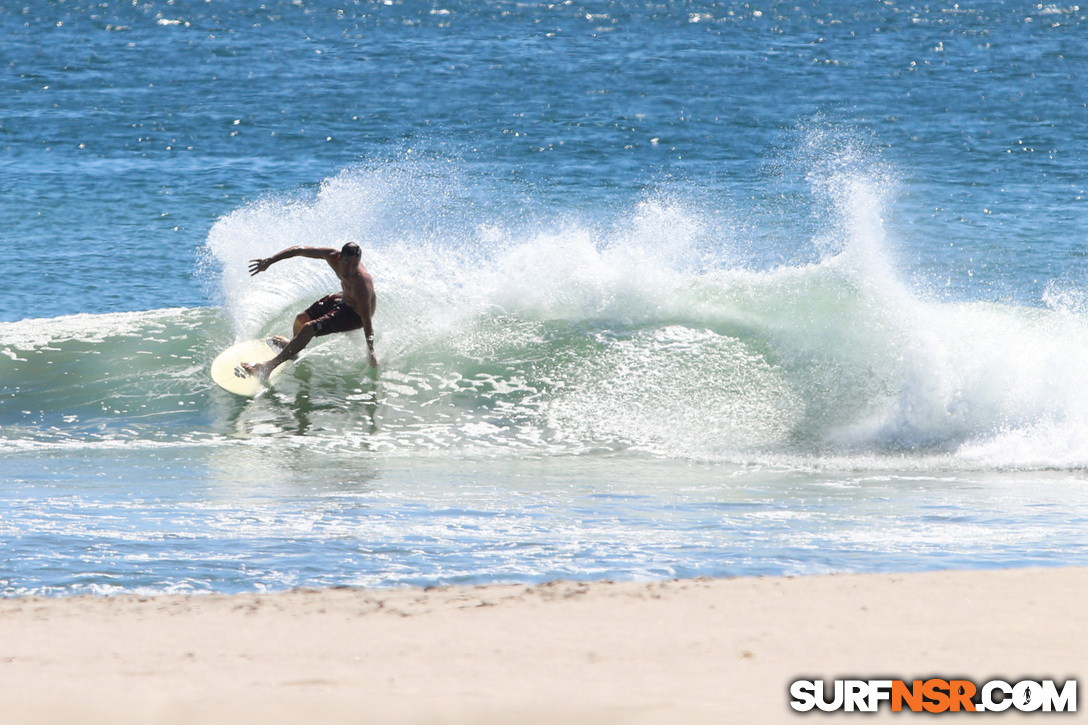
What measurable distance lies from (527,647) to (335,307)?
6.01 m

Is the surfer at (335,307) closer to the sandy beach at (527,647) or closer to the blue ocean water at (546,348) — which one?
the blue ocean water at (546,348)

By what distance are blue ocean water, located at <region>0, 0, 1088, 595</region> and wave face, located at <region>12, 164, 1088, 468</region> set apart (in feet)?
0.13

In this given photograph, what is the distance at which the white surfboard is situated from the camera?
995 cm

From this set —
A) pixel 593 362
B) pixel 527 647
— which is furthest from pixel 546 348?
pixel 527 647

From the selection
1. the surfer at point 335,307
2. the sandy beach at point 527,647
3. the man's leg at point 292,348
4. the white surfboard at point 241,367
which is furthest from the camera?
the white surfboard at point 241,367

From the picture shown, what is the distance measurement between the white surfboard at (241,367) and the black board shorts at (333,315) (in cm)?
55

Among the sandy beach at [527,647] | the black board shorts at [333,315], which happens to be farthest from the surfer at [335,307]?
the sandy beach at [527,647]

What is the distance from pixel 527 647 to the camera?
432 centimetres

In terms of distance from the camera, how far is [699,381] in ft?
32.6

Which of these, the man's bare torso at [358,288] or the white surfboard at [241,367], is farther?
the white surfboard at [241,367]

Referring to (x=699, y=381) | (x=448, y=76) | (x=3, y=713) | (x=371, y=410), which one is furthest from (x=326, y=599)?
(x=448, y=76)

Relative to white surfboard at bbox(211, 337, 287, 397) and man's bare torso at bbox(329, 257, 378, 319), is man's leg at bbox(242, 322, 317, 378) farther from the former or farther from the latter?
man's bare torso at bbox(329, 257, 378, 319)

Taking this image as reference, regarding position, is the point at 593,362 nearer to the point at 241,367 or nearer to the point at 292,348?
the point at 292,348

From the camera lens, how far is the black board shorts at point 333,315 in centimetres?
976
